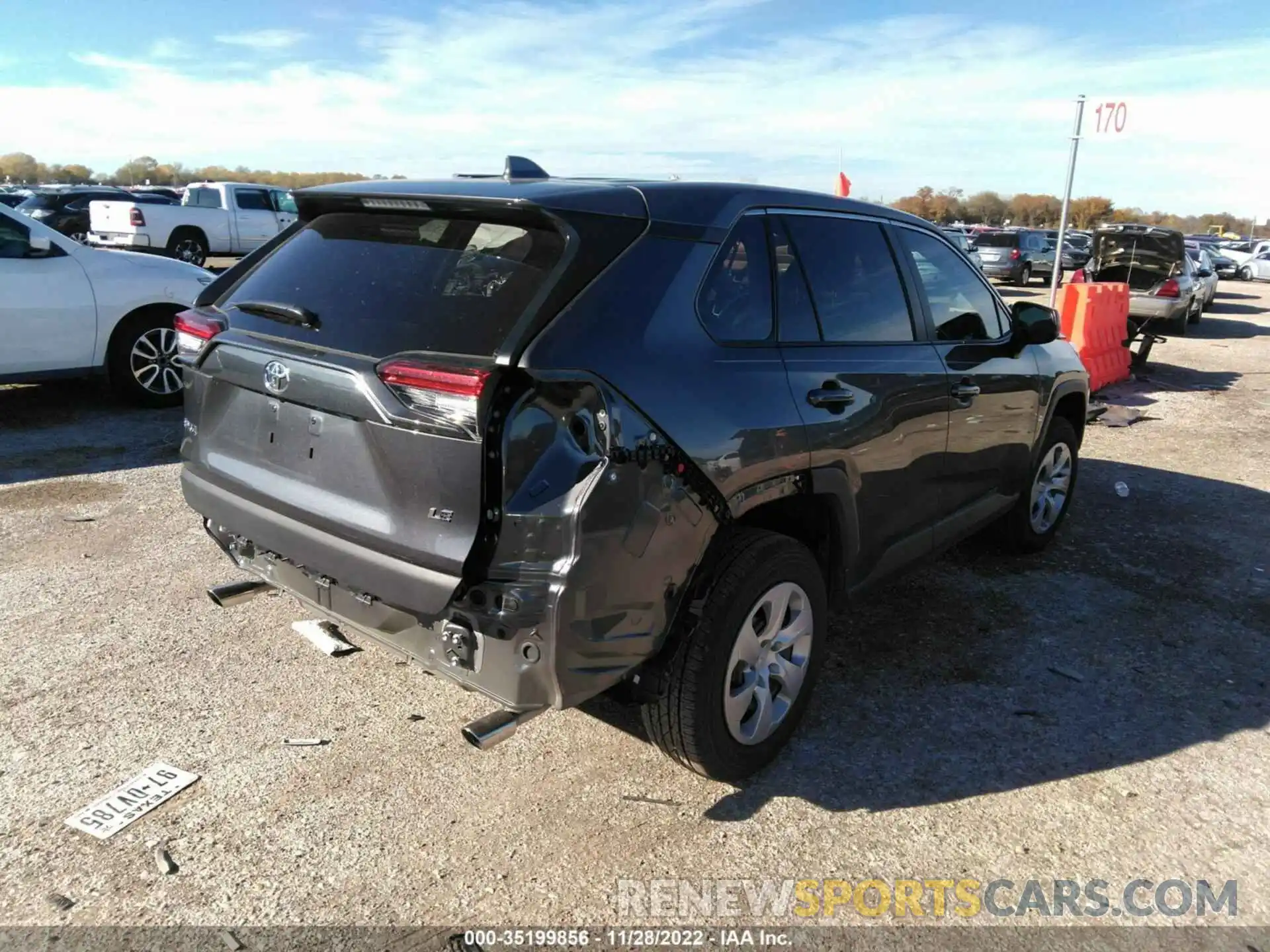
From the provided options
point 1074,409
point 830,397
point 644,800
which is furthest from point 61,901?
point 1074,409

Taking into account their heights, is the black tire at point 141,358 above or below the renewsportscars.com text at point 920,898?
above

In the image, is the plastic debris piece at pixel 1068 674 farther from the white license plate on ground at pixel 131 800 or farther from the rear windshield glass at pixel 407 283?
the white license plate on ground at pixel 131 800

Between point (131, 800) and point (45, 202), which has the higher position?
point (45, 202)

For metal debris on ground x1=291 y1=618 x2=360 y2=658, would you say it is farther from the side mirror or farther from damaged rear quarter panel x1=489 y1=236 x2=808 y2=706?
the side mirror

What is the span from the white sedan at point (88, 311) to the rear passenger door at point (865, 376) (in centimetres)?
594

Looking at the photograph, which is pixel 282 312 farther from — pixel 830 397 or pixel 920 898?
pixel 920 898

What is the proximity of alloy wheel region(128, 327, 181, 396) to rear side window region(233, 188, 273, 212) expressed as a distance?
644 inches

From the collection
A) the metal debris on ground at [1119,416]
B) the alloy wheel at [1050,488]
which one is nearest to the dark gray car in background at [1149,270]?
the metal debris on ground at [1119,416]

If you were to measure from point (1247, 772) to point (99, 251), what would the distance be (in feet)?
27.5

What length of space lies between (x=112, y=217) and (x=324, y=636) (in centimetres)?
2006

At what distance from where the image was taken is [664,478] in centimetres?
256

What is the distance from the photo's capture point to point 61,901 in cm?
250

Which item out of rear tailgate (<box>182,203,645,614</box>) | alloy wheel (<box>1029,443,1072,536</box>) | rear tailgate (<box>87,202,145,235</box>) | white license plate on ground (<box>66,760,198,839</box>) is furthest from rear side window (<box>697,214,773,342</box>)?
rear tailgate (<box>87,202,145,235</box>)

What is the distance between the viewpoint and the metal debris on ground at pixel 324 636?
3.89 metres
